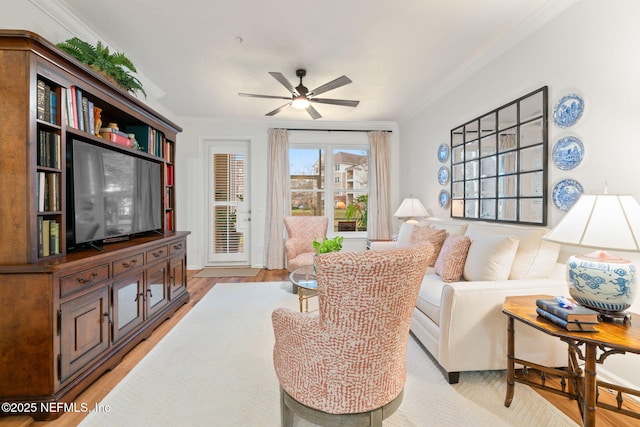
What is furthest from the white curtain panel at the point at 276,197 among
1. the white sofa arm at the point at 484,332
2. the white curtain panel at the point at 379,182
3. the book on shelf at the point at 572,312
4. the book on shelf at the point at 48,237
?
the book on shelf at the point at 572,312

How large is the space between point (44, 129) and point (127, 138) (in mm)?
819

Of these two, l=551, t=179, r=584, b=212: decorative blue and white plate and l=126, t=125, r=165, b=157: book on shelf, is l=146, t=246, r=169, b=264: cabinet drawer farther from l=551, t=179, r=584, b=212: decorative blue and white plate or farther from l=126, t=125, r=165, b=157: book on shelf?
l=551, t=179, r=584, b=212: decorative blue and white plate

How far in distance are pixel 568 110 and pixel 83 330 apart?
3.53 meters

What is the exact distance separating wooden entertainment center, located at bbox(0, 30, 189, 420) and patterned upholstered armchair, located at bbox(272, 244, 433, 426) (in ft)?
4.29

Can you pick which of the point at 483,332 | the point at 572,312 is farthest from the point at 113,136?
the point at 572,312

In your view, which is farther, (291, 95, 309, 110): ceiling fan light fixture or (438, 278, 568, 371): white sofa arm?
(291, 95, 309, 110): ceiling fan light fixture

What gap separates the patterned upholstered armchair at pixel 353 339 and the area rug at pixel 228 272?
352 centimetres

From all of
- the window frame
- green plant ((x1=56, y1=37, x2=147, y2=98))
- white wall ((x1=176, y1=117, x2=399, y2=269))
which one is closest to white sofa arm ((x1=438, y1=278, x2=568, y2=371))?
green plant ((x1=56, y1=37, x2=147, y2=98))

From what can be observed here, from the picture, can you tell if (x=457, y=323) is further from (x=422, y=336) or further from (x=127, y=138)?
(x=127, y=138)

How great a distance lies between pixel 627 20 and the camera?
1644 mm

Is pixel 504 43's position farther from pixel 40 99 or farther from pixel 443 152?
pixel 40 99

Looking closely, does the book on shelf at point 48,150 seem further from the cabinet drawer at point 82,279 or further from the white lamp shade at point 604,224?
the white lamp shade at point 604,224

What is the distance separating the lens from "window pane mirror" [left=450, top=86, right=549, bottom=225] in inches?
88.2

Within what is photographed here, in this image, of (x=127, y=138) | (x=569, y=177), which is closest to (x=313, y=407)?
(x=569, y=177)
